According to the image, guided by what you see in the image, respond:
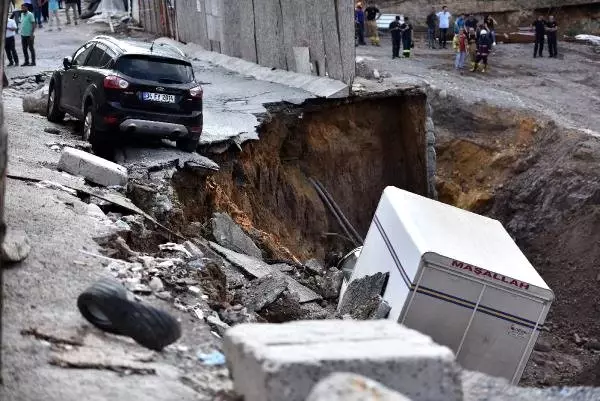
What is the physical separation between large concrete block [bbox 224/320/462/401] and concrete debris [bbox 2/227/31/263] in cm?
274

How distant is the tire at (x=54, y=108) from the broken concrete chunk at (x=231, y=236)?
4.12m

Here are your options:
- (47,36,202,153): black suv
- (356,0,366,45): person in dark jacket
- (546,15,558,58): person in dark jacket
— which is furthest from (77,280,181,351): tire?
(356,0,366,45): person in dark jacket

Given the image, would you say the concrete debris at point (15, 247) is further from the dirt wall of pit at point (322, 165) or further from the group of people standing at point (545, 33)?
the group of people standing at point (545, 33)

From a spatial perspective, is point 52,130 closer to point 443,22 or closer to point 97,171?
point 97,171

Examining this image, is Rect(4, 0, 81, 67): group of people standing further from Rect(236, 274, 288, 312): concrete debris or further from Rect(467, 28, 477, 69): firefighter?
Rect(467, 28, 477, 69): firefighter

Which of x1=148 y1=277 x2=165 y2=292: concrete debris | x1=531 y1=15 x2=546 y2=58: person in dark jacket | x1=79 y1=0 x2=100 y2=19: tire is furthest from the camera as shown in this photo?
x1=79 y1=0 x2=100 y2=19: tire

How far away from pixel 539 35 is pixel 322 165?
12.9 meters

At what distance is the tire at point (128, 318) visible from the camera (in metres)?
6.17

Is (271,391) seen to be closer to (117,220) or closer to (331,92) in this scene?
(117,220)

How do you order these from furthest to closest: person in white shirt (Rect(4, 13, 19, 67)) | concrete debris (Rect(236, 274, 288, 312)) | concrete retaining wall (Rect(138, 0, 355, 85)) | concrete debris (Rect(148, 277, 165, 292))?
person in white shirt (Rect(4, 13, 19, 67)), concrete retaining wall (Rect(138, 0, 355, 85)), concrete debris (Rect(236, 274, 288, 312)), concrete debris (Rect(148, 277, 165, 292))

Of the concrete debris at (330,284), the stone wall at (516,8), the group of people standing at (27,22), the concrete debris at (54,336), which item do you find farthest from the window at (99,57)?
the stone wall at (516,8)

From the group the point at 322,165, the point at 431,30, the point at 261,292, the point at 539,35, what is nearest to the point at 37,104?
the point at 322,165

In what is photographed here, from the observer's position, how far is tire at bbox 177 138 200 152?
14.0 m

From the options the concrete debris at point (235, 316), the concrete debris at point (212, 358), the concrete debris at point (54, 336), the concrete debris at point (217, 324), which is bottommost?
the concrete debris at point (235, 316)
